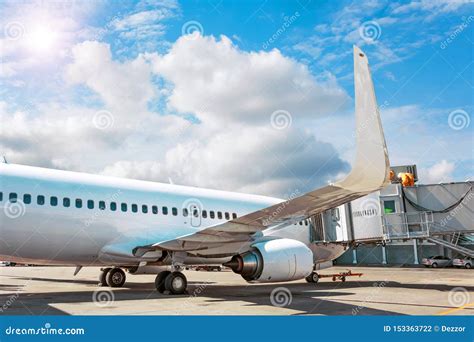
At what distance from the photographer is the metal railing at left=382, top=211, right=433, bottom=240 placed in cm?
1563

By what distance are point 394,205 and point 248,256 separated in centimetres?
713

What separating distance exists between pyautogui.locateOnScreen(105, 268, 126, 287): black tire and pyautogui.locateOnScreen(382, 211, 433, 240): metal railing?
32.4 ft

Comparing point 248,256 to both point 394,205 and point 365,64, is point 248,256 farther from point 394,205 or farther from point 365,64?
point 394,205

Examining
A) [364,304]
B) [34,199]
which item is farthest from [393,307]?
[34,199]

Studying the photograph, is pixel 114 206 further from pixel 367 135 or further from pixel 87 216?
pixel 367 135

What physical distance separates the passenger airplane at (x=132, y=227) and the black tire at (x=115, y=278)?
2899 mm

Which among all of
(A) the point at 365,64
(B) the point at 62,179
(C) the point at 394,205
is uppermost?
(A) the point at 365,64

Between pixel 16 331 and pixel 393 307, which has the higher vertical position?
pixel 16 331

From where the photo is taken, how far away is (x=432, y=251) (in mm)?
44500

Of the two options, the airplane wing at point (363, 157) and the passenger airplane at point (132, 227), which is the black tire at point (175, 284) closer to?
the passenger airplane at point (132, 227)

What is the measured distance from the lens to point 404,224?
52.0ft

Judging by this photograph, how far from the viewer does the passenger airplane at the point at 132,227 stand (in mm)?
11180

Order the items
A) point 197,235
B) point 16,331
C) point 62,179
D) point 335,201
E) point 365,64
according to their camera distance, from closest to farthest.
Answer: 1. point 16,331
2. point 365,64
3. point 335,201
4. point 197,235
5. point 62,179

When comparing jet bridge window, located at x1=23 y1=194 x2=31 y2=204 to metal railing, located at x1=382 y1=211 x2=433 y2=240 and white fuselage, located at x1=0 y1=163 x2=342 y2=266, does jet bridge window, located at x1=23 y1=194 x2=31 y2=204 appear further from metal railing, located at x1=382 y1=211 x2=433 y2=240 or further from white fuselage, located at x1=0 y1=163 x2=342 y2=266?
metal railing, located at x1=382 y1=211 x2=433 y2=240
